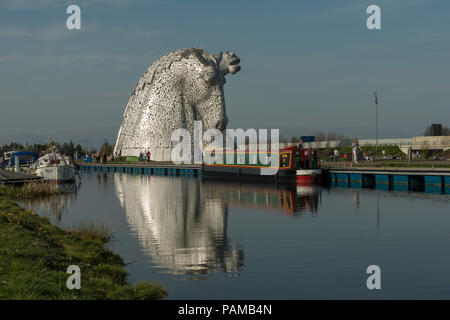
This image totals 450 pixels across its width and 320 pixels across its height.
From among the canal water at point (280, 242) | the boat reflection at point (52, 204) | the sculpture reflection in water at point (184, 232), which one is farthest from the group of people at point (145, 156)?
the canal water at point (280, 242)

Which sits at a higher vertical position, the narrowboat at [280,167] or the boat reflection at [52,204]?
the narrowboat at [280,167]

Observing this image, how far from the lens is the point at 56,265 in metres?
13.3

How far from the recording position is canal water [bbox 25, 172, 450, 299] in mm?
13711

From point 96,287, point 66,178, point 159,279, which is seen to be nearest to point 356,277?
point 159,279

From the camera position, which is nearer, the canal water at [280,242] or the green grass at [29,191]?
the canal water at [280,242]

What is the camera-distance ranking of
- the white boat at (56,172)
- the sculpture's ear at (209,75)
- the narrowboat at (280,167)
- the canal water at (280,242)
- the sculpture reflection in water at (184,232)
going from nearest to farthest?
the canal water at (280,242)
the sculpture reflection in water at (184,232)
the narrowboat at (280,167)
the white boat at (56,172)
the sculpture's ear at (209,75)

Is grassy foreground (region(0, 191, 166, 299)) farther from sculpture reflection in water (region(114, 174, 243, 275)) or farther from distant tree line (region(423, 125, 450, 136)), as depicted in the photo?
distant tree line (region(423, 125, 450, 136))

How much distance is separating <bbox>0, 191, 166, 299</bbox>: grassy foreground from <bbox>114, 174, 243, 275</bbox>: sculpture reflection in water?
193 cm

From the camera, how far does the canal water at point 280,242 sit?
1371cm

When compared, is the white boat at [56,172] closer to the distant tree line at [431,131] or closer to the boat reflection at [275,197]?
the boat reflection at [275,197]

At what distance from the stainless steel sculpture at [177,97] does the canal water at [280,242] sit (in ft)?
157

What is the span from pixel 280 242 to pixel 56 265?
9329mm

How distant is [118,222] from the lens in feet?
88.1

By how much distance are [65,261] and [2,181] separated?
1163 inches
